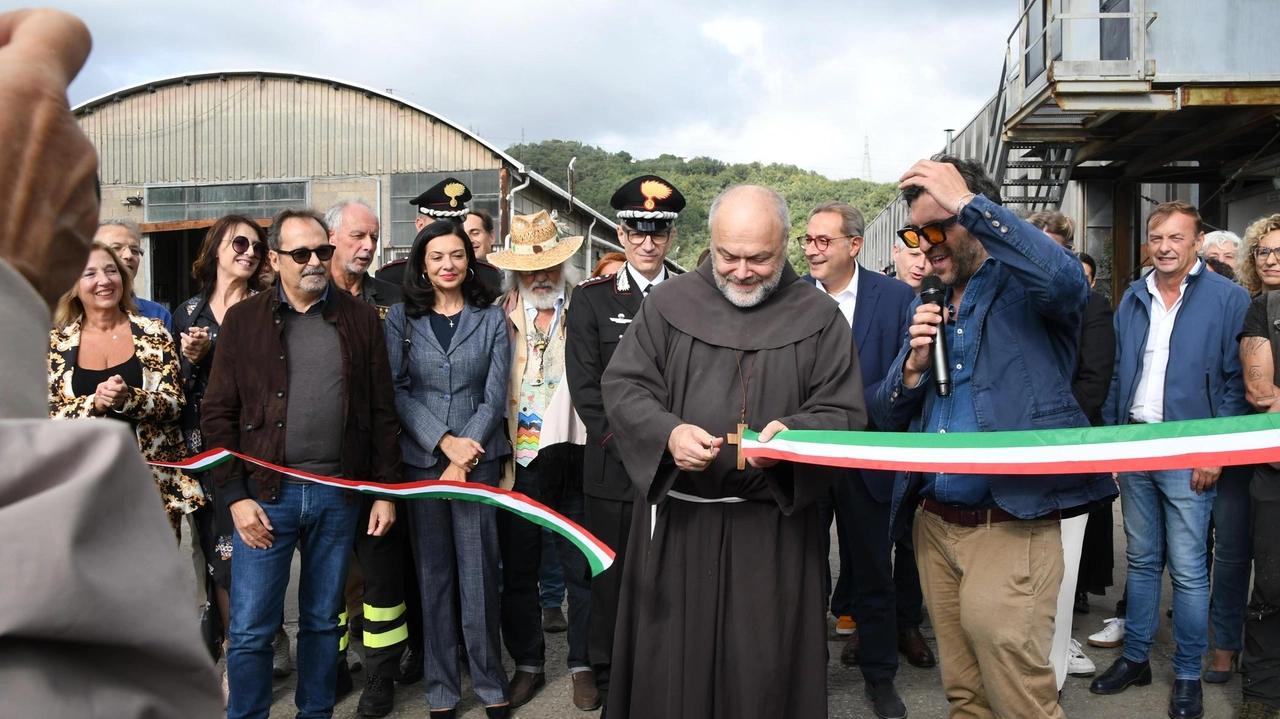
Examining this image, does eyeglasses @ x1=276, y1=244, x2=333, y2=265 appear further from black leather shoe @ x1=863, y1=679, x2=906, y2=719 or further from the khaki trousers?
black leather shoe @ x1=863, y1=679, x2=906, y2=719

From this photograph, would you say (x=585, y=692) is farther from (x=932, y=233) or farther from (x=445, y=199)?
(x=445, y=199)

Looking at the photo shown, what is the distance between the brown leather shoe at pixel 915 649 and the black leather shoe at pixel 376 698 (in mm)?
2963

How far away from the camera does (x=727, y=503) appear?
3.72 meters

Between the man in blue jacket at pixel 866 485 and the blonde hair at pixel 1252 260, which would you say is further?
the blonde hair at pixel 1252 260

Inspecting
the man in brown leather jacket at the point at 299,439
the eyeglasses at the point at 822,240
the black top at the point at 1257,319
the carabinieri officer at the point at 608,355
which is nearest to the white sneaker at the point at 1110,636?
the black top at the point at 1257,319

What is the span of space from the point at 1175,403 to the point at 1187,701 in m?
1.47

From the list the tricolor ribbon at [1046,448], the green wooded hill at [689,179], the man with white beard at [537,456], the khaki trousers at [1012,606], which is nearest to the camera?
the tricolor ribbon at [1046,448]

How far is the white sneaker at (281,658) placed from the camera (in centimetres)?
544

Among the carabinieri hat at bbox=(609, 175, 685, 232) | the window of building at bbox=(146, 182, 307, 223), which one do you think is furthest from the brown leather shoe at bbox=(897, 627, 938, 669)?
the window of building at bbox=(146, 182, 307, 223)

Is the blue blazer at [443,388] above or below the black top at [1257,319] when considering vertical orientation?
below

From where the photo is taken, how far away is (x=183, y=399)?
499 centimetres

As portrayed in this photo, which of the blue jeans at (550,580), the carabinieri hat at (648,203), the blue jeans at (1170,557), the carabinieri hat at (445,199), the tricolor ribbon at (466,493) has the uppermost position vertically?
the carabinieri hat at (445,199)

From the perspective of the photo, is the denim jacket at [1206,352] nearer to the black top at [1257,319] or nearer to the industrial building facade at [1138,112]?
the black top at [1257,319]

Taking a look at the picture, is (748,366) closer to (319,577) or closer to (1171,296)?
(319,577)
